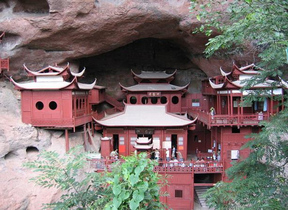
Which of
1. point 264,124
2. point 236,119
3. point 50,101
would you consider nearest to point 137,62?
point 50,101

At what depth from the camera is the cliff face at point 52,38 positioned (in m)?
13.0

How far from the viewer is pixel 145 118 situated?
54.9ft

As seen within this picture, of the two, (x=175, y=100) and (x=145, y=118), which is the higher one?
(x=175, y=100)

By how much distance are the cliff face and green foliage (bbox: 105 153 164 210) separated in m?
9.16

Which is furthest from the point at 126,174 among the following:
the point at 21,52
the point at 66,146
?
the point at 21,52

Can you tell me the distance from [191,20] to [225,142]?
8568 millimetres

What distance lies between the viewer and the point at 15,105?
1620cm

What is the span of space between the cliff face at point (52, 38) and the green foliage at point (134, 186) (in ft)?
Answer: 30.0

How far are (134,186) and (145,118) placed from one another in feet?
38.8

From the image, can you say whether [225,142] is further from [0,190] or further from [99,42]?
[0,190]

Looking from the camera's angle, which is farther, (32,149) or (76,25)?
(76,25)

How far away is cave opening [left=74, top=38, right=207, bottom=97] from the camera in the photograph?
24.2 m

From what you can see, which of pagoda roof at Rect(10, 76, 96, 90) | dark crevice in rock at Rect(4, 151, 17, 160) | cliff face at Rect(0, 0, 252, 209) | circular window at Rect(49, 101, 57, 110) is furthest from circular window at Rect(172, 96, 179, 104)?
dark crevice in rock at Rect(4, 151, 17, 160)

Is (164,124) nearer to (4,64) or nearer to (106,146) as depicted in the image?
(106,146)
